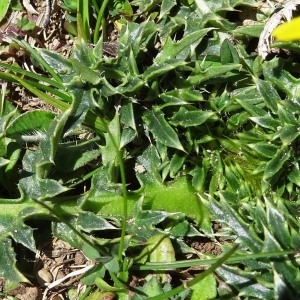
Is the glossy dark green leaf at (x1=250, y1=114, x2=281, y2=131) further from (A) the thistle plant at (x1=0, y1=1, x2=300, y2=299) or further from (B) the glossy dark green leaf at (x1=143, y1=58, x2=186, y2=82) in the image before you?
(B) the glossy dark green leaf at (x1=143, y1=58, x2=186, y2=82)

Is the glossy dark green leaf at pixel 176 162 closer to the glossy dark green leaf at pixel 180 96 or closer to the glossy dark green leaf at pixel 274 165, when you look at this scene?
the glossy dark green leaf at pixel 180 96

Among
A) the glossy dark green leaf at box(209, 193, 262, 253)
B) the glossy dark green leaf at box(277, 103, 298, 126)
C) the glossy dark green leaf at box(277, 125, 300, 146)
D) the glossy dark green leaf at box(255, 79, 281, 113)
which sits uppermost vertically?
the glossy dark green leaf at box(255, 79, 281, 113)

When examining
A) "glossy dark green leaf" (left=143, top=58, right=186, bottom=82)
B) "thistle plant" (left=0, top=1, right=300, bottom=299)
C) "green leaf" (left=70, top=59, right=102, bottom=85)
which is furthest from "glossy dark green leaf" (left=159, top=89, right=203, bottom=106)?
"green leaf" (left=70, top=59, right=102, bottom=85)

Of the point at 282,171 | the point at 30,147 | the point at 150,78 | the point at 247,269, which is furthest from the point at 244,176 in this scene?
the point at 30,147

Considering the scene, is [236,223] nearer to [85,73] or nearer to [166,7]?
[85,73]

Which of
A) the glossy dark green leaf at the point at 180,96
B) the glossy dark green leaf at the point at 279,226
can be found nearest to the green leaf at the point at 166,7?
the glossy dark green leaf at the point at 180,96

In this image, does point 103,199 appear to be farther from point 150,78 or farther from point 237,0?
point 237,0
